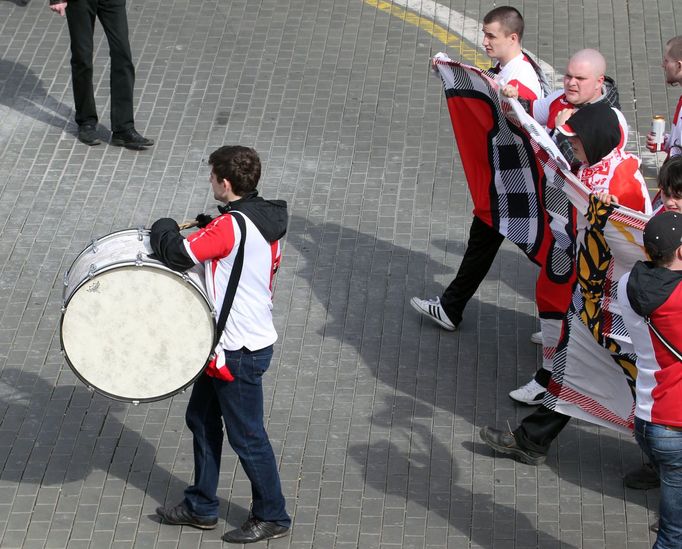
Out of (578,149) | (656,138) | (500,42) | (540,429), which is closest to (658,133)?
(656,138)

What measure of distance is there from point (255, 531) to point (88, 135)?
4.79 m

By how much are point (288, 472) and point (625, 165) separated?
243cm

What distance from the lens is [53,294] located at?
8328 millimetres

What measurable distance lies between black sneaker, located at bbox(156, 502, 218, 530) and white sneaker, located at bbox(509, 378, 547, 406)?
1950 mm

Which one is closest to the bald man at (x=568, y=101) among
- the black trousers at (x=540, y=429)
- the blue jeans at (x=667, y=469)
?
the black trousers at (x=540, y=429)

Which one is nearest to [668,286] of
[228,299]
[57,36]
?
[228,299]

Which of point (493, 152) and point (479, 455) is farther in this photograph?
point (493, 152)

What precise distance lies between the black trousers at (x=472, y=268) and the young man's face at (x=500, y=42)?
3.31ft

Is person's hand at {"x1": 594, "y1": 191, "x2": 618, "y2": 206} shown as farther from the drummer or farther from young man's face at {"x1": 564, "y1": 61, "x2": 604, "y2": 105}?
the drummer

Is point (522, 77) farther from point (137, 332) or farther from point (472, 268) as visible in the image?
point (137, 332)

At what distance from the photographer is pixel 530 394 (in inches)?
284

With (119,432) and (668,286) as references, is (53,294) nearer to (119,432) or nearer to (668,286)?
(119,432)

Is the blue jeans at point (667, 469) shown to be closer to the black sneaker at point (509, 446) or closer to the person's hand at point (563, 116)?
the black sneaker at point (509, 446)

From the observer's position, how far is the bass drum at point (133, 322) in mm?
5680
